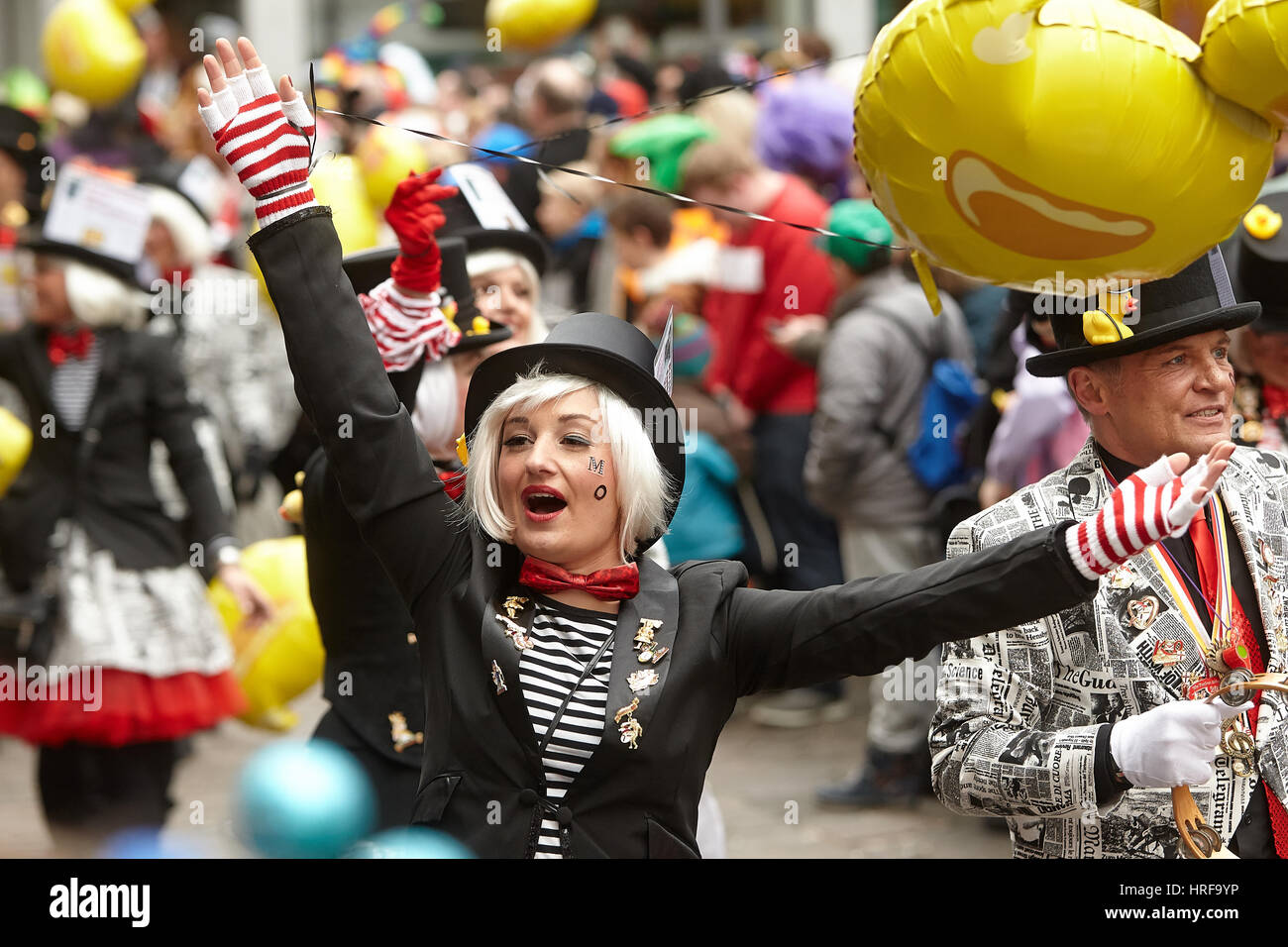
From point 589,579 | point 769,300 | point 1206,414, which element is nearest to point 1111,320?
point 1206,414

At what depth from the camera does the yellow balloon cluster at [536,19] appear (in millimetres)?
9703

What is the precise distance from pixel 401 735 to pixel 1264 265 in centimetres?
219

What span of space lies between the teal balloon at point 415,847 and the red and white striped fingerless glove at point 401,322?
1.17m

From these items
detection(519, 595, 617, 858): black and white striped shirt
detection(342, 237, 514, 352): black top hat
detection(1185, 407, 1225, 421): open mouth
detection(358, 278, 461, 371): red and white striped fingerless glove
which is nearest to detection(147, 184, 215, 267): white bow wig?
detection(342, 237, 514, 352): black top hat

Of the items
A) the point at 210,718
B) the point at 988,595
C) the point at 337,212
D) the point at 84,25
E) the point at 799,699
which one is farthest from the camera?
the point at 84,25

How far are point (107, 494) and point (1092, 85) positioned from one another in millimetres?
3665

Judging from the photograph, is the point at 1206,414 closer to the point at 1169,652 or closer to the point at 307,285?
the point at 1169,652

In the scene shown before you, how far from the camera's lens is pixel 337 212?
5.30m

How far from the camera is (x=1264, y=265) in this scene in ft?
12.1

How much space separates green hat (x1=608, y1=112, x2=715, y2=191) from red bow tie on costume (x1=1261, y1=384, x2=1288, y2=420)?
15.7ft

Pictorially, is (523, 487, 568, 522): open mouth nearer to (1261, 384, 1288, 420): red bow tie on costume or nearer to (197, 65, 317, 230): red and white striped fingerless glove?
(197, 65, 317, 230): red and white striped fingerless glove

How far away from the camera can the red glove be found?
301 centimetres
